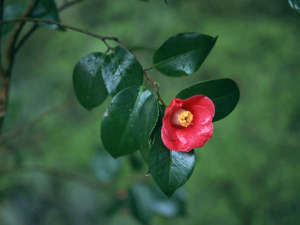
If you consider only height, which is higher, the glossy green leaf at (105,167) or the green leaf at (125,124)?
the green leaf at (125,124)

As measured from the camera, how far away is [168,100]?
147 centimetres

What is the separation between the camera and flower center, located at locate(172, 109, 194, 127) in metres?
0.45

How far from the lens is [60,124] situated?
1.51 m

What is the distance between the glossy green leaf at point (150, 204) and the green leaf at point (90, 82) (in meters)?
0.51

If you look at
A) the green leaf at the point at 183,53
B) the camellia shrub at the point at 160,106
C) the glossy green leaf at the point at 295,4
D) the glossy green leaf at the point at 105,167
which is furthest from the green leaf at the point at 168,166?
the glossy green leaf at the point at 105,167

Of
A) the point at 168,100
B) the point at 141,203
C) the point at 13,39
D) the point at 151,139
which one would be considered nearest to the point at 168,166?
the point at 151,139

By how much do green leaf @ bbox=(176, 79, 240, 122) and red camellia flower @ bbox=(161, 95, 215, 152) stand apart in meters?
0.01

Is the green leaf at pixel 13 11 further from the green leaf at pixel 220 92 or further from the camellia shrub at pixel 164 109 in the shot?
the green leaf at pixel 220 92

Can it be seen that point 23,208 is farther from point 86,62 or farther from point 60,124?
point 86,62

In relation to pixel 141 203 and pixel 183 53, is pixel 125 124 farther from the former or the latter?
pixel 141 203

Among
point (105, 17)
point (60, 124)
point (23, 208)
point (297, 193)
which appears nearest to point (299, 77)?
point (297, 193)

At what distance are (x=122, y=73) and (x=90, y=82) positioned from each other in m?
0.06

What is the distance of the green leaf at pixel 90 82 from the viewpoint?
1.60 feet

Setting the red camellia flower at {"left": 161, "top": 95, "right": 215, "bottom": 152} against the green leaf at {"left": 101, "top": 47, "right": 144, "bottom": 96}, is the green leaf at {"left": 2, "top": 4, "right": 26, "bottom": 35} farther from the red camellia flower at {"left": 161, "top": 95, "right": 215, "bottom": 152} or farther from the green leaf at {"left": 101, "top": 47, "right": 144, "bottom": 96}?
the red camellia flower at {"left": 161, "top": 95, "right": 215, "bottom": 152}
